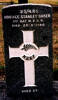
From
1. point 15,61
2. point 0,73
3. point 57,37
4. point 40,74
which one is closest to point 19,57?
point 15,61

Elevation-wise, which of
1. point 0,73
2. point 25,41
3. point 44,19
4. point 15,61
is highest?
point 44,19

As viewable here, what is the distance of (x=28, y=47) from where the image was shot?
334cm

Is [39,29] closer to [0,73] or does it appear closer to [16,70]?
[16,70]

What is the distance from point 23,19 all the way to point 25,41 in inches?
9.2

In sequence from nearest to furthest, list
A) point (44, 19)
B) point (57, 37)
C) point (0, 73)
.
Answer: point (44, 19) < point (0, 73) < point (57, 37)

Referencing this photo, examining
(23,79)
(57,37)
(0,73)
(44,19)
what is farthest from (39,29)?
(57,37)

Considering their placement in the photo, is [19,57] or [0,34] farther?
[0,34]

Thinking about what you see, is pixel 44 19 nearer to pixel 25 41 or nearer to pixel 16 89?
pixel 25 41

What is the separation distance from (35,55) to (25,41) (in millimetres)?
191

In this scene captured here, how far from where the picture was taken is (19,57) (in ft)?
11.0

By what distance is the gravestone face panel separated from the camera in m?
3.25

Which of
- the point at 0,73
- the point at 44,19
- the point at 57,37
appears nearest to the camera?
the point at 44,19

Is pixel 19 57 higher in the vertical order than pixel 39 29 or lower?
lower

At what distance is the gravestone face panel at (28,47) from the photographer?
3250 millimetres
